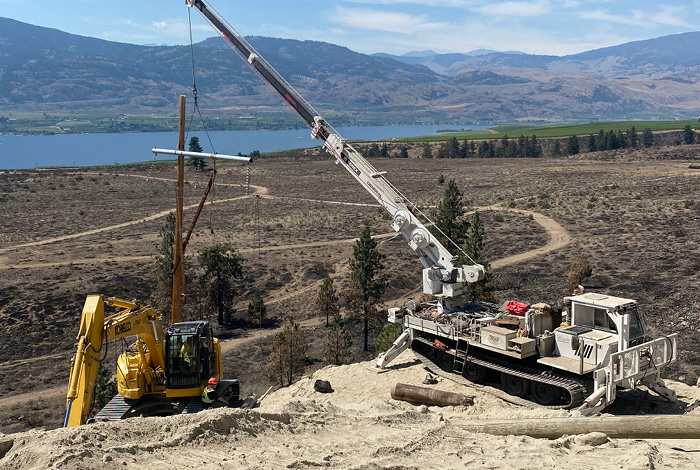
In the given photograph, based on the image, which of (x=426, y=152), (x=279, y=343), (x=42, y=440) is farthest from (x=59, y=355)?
(x=426, y=152)

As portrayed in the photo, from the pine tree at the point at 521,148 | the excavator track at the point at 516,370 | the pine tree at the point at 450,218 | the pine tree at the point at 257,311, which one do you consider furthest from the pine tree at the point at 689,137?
the excavator track at the point at 516,370

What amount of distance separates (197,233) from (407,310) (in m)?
39.0

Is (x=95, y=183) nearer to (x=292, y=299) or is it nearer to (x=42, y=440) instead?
(x=292, y=299)

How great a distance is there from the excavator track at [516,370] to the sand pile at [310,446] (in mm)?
3490

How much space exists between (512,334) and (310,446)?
8630 mm

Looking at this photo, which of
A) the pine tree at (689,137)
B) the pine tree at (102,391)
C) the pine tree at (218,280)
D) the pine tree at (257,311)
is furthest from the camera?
the pine tree at (689,137)

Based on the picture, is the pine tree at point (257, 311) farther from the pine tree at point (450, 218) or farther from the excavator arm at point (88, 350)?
the excavator arm at point (88, 350)

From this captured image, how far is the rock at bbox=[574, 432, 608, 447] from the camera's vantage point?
12961mm

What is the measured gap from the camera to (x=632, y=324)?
1845cm

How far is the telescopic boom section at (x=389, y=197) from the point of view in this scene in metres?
21.5

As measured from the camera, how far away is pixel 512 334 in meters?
19.1

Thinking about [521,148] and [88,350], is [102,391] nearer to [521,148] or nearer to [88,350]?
[88,350]

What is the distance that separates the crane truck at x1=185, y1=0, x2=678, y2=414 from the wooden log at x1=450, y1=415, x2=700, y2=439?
2.79 meters

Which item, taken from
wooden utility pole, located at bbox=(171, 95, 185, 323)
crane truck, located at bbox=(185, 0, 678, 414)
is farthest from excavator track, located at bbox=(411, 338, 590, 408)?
wooden utility pole, located at bbox=(171, 95, 185, 323)
